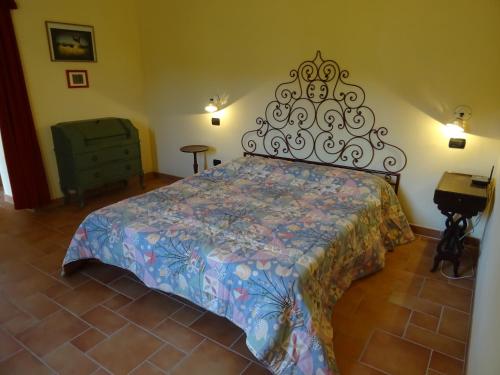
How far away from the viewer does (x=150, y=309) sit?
8.01 feet

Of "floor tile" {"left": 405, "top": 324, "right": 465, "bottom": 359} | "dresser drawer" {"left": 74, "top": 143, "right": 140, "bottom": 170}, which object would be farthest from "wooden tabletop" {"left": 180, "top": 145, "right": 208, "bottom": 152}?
"floor tile" {"left": 405, "top": 324, "right": 465, "bottom": 359}

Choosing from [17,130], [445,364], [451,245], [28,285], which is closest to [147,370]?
[28,285]

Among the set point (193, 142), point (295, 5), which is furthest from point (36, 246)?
point (295, 5)

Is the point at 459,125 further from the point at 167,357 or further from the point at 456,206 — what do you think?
the point at 167,357

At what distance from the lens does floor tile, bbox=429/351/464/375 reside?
1.93 metres

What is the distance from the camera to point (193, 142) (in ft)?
15.6

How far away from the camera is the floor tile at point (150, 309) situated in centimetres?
234

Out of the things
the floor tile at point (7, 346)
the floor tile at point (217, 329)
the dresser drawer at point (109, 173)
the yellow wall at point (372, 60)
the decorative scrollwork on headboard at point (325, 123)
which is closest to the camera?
the floor tile at point (7, 346)

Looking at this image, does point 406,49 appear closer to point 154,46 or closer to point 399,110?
point 399,110

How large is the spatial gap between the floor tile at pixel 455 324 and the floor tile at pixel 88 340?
84.3 inches

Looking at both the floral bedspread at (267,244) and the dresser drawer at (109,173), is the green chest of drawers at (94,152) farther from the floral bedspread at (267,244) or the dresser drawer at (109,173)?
the floral bedspread at (267,244)

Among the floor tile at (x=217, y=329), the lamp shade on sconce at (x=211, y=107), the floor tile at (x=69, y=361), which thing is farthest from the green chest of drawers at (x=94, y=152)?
the floor tile at (x=217, y=329)

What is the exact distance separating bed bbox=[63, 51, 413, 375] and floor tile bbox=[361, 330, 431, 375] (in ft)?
1.01

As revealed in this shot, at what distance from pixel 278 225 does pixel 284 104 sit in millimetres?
1819
